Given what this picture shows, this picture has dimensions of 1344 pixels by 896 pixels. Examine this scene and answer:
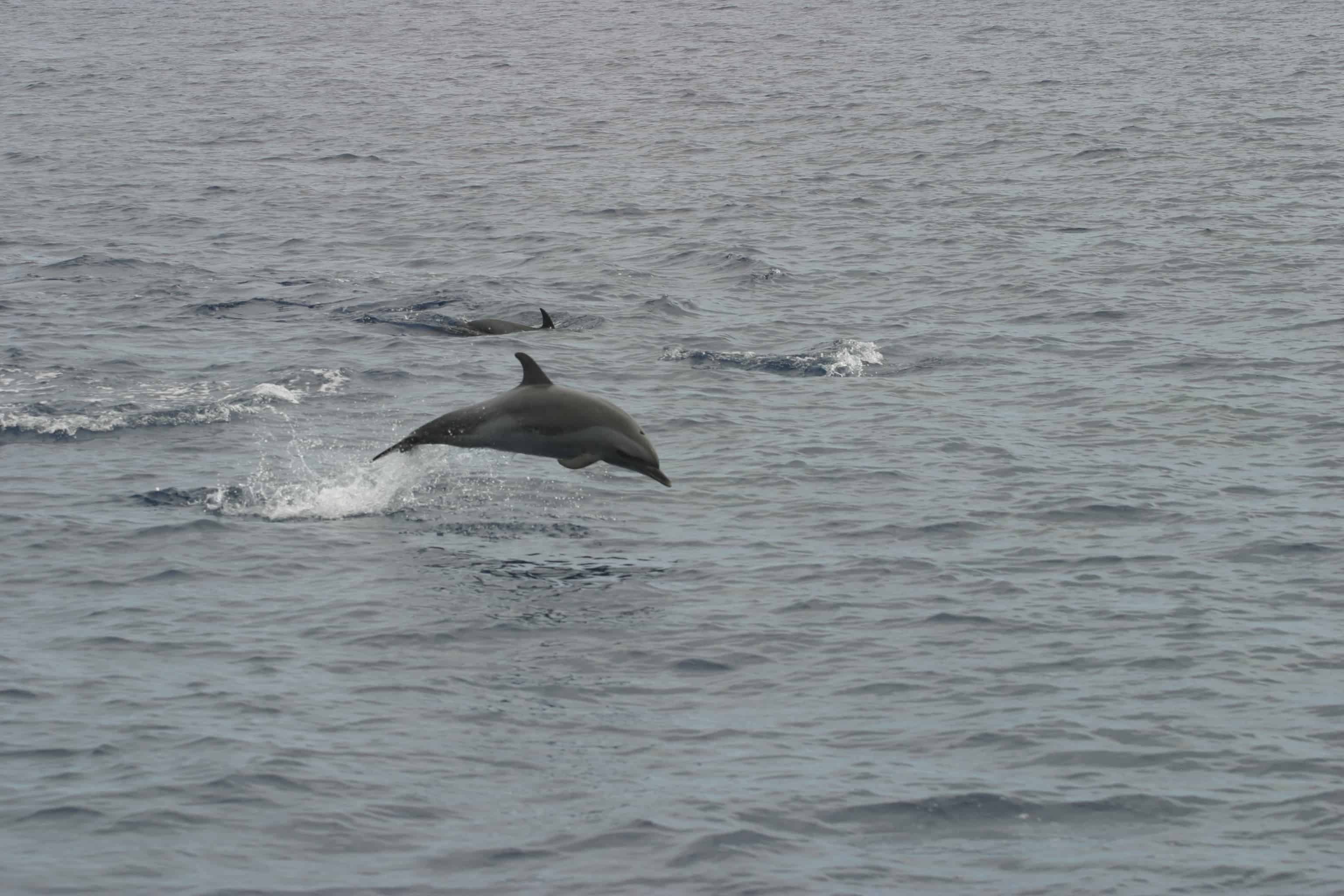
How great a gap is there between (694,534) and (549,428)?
2563mm

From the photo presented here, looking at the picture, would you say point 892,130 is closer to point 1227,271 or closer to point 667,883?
point 1227,271

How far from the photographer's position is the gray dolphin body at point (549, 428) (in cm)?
1927

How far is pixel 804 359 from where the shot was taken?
2886cm

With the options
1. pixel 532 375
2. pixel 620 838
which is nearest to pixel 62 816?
pixel 620 838

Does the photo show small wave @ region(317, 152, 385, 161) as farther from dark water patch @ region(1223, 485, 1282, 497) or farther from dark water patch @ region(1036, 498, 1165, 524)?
dark water patch @ region(1223, 485, 1282, 497)

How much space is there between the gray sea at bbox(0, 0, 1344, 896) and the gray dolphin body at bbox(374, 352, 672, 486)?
4.31 feet

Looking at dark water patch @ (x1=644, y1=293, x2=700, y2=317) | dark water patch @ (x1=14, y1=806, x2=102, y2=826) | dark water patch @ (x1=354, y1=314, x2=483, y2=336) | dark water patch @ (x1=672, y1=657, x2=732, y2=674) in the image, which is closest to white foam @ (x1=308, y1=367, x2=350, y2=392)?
dark water patch @ (x1=354, y1=314, x2=483, y2=336)

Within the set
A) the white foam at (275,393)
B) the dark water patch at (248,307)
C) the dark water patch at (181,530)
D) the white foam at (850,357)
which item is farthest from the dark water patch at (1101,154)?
the dark water patch at (181,530)

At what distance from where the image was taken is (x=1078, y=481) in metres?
22.8

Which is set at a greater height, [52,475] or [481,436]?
[481,436]

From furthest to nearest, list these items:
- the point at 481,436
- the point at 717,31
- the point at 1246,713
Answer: the point at 717,31
the point at 481,436
the point at 1246,713

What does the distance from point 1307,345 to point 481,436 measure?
50.9 feet

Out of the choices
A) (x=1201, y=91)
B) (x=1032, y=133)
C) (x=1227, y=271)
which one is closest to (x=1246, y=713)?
(x=1227, y=271)

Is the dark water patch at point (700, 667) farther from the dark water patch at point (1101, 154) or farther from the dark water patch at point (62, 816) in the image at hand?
the dark water patch at point (1101, 154)
